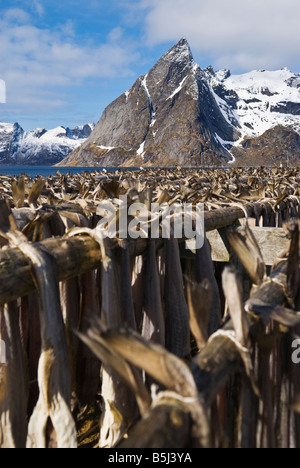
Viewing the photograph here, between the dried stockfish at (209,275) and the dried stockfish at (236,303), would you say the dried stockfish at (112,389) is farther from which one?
the dried stockfish at (209,275)

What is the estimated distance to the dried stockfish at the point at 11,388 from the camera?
170 centimetres

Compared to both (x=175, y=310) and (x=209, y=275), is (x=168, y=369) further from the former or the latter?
(x=209, y=275)

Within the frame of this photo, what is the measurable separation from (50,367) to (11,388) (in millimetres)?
342

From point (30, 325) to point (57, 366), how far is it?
0.87m

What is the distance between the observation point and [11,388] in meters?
1.75

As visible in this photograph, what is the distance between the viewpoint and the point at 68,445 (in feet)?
4.72

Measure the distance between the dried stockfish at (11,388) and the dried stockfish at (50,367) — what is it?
249 millimetres

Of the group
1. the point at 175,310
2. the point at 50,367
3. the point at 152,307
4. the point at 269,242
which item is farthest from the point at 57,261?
the point at 269,242

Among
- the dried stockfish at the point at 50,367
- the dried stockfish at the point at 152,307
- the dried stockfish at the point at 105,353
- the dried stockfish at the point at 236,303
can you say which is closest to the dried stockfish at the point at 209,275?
the dried stockfish at the point at 152,307

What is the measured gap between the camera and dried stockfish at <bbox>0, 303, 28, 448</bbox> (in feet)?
5.59

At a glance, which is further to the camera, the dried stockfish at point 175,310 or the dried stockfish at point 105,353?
the dried stockfish at point 175,310

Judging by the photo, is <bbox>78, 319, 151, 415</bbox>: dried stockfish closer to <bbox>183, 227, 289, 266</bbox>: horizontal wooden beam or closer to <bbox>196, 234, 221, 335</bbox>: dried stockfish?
<bbox>196, 234, 221, 335</bbox>: dried stockfish
